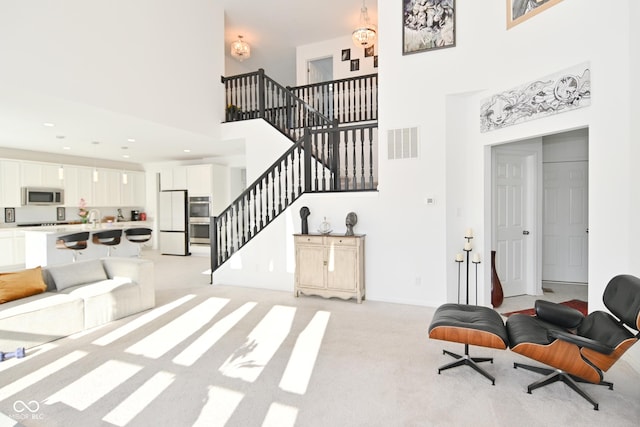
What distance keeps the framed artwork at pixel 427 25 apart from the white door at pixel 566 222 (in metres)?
3.12

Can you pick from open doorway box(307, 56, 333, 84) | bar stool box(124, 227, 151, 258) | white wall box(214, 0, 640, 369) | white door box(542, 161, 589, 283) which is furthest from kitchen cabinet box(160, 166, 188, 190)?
white door box(542, 161, 589, 283)

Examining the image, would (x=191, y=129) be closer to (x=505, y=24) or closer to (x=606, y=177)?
(x=505, y=24)

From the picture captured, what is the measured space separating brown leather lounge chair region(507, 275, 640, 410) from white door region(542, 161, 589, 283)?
3763mm

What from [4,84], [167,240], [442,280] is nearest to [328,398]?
[442,280]

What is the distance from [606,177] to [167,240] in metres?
9.47

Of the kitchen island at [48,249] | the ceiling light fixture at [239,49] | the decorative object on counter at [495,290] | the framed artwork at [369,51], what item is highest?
the ceiling light fixture at [239,49]

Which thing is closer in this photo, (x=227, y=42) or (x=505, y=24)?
(x=505, y=24)

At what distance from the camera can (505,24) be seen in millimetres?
4047

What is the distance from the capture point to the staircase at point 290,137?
566cm

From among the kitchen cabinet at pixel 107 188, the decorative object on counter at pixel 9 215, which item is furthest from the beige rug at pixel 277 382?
the kitchen cabinet at pixel 107 188

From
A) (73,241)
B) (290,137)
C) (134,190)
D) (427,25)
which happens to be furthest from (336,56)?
(73,241)

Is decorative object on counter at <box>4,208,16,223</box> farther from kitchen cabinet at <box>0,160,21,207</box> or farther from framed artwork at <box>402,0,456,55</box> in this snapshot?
framed artwork at <box>402,0,456,55</box>

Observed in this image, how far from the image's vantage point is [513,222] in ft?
16.9

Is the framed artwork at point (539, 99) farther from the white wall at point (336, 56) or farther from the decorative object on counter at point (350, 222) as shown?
the white wall at point (336, 56)
